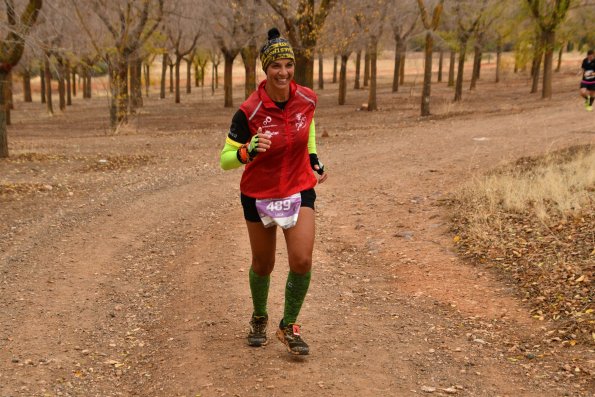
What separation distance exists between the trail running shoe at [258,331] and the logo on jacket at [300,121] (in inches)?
57.3

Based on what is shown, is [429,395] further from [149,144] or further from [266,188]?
[149,144]

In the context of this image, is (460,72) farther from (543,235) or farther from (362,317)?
(362,317)

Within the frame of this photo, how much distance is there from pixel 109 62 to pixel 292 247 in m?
19.1

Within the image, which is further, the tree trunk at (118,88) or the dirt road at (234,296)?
the tree trunk at (118,88)

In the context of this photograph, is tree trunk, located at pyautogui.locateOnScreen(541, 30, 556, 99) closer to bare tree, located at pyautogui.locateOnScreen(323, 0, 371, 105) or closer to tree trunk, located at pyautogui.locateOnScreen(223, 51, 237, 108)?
bare tree, located at pyautogui.locateOnScreen(323, 0, 371, 105)

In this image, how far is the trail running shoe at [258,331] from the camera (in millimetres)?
4742

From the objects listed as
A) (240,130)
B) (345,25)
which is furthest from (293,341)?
(345,25)

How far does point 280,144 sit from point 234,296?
2231 mm

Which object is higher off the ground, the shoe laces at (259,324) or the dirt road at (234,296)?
the shoe laces at (259,324)

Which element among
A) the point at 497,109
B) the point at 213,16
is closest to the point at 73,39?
the point at 213,16

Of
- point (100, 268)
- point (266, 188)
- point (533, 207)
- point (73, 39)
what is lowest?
point (100, 268)

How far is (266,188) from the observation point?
4.25 m

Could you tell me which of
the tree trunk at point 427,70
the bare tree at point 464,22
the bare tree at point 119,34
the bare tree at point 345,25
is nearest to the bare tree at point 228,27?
the bare tree at point 119,34

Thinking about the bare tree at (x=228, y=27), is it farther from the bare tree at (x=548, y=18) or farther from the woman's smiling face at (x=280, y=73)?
the woman's smiling face at (x=280, y=73)
